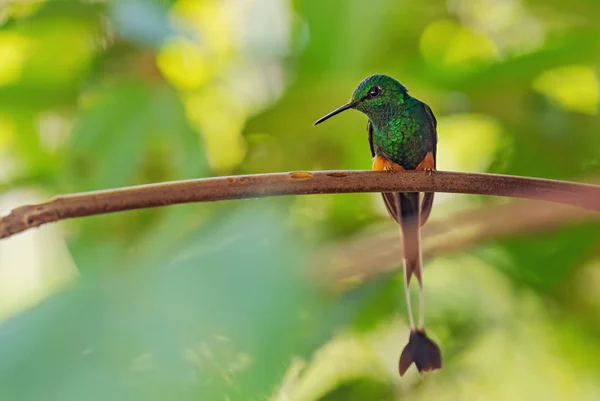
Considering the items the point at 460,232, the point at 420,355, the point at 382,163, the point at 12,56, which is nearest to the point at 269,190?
the point at 420,355

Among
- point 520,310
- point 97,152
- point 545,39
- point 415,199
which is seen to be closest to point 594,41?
point 545,39

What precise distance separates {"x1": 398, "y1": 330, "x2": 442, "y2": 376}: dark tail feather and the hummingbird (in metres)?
0.01

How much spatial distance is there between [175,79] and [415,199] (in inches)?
26.0

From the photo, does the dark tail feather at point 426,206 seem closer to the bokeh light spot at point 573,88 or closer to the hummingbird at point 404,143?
the hummingbird at point 404,143

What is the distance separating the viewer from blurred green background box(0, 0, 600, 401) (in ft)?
2.10

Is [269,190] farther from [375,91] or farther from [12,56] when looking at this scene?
[12,56]

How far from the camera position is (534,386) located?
929mm

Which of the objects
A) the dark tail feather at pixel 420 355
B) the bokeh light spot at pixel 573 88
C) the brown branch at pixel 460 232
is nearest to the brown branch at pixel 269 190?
the dark tail feather at pixel 420 355

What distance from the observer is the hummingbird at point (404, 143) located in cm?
52

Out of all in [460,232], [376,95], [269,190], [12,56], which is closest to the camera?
[269,190]

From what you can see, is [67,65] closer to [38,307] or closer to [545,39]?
[38,307]

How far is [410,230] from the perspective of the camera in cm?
54

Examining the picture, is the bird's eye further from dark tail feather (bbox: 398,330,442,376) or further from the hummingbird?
dark tail feather (bbox: 398,330,442,376)

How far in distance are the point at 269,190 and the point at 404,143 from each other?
0.29 m
